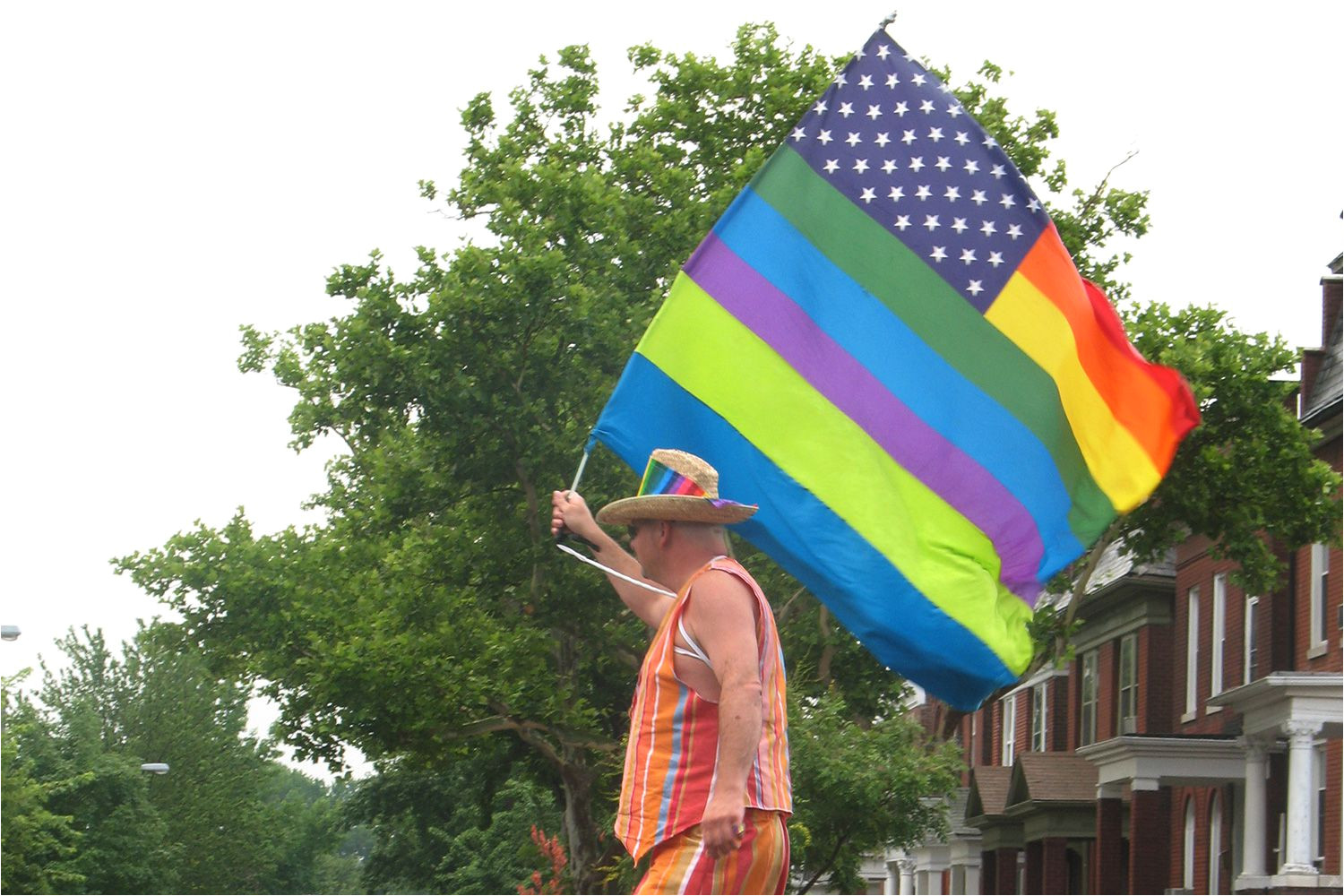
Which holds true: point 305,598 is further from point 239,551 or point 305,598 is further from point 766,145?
point 766,145

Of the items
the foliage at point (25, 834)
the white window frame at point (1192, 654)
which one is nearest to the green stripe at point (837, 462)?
the white window frame at point (1192, 654)

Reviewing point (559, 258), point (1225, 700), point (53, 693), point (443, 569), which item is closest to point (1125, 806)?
point (1225, 700)

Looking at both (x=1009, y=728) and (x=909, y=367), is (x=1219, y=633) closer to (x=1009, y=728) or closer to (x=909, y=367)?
(x=1009, y=728)

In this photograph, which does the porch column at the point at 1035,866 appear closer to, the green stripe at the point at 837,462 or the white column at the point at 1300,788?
the white column at the point at 1300,788

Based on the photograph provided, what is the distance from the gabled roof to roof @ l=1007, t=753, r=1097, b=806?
305 cm

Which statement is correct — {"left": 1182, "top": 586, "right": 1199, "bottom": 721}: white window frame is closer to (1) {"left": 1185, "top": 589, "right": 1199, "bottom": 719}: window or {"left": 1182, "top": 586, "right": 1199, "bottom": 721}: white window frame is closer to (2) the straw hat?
(1) {"left": 1185, "top": 589, "right": 1199, "bottom": 719}: window

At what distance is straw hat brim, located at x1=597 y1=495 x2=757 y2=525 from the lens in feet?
19.1

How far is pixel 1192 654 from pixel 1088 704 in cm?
686

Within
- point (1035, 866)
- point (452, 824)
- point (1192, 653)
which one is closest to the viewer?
point (1192, 653)

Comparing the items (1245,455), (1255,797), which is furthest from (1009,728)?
(1245,455)

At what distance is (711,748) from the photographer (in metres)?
5.41

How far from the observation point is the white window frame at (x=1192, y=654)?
36188 mm

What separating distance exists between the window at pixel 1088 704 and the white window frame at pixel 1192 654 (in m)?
5.41

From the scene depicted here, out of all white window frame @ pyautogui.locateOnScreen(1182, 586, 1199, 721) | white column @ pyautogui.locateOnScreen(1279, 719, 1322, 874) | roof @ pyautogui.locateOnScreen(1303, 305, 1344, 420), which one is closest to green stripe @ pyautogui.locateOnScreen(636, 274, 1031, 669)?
white column @ pyautogui.locateOnScreen(1279, 719, 1322, 874)
